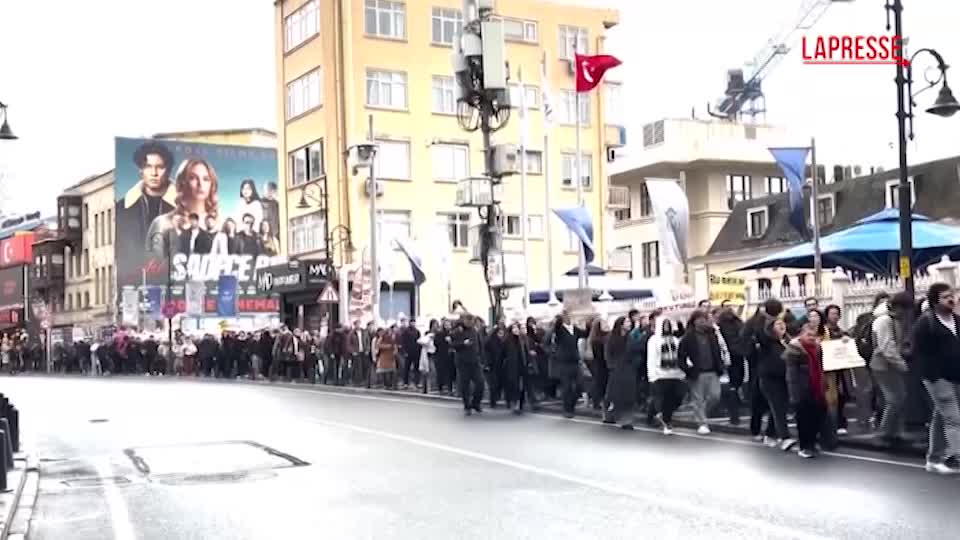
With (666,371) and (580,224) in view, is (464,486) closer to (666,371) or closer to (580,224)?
(666,371)

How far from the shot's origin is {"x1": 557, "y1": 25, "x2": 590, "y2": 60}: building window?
167ft

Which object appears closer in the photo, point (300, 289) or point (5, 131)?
point (5, 131)

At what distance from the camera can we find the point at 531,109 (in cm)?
4950

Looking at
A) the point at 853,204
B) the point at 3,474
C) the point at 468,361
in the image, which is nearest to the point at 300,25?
the point at 853,204

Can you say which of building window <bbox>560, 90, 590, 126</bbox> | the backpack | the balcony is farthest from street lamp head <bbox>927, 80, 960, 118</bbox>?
the balcony

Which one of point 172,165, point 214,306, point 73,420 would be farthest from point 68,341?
point 73,420

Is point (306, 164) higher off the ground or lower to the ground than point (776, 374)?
higher

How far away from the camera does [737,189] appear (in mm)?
57250

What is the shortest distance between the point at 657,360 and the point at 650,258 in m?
41.2

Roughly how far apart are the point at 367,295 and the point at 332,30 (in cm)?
1697

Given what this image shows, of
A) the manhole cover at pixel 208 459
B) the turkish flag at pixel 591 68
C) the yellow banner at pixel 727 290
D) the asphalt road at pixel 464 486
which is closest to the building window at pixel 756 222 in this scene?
the turkish flag at pixel 591 68

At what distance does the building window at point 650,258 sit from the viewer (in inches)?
2231

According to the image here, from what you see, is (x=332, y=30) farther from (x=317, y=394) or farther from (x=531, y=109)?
(x=317, y=394)

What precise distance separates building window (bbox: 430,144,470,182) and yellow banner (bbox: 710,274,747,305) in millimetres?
27729
